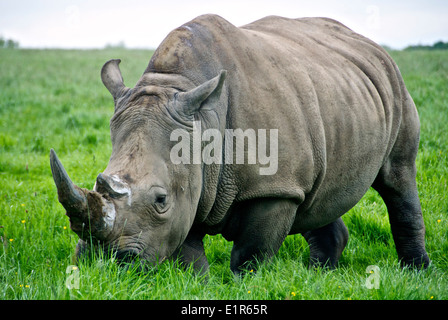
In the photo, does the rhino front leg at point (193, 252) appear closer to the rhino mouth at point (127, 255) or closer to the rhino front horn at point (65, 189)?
the rhino mouth at point (127, 255)

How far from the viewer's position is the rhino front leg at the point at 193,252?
3.87m

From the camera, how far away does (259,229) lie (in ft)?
12.1

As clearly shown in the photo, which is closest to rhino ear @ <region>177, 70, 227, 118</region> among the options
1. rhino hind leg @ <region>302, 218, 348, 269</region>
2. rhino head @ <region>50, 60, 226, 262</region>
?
rhino head @ <region>50, 60, 226, 262</region>

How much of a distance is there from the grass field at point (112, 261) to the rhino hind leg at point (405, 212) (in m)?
0.15

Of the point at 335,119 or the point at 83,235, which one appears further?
the point at 335,119

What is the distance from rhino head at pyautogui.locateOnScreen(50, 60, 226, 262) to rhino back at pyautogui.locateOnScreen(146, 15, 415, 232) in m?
0.27

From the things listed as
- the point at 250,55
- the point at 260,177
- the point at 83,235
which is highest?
the point at 250,55

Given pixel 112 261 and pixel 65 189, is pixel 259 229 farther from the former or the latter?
pixel 65 189

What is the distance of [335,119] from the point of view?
4.09 m

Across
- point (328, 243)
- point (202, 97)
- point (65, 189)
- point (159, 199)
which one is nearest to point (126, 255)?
point (159, 199)

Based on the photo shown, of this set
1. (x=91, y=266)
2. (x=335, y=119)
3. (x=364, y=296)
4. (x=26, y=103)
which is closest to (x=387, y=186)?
(x=335, y=119)

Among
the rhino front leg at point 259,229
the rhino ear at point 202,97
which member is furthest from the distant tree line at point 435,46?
the rhino ear at point 202,97
